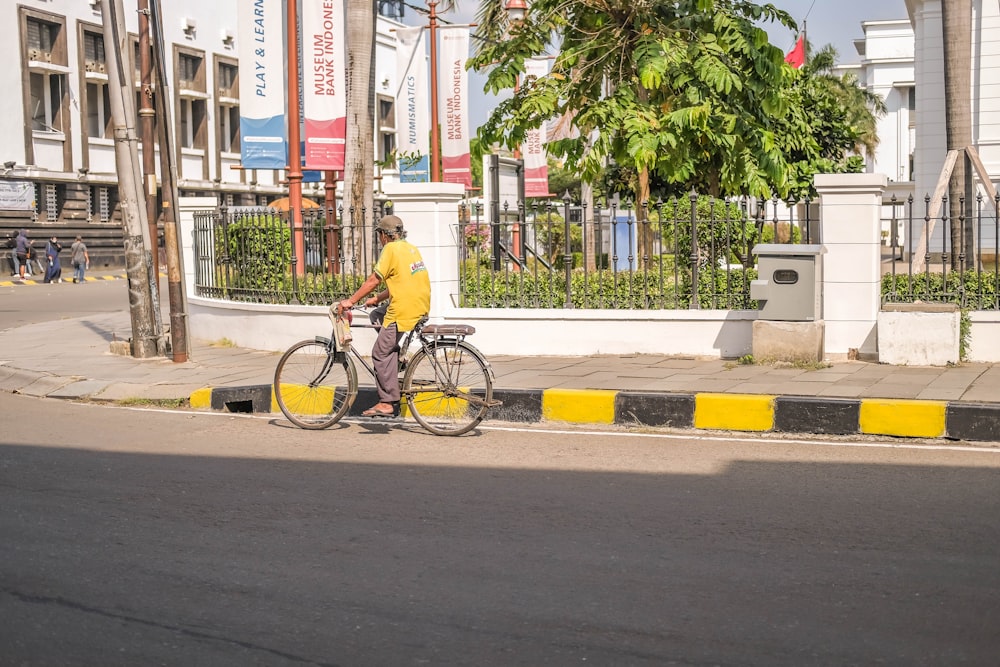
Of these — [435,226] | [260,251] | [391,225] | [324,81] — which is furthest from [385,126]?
[391,225]

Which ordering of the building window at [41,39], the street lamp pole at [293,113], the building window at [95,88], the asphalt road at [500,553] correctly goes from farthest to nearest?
the building window at [95,88]
the building window at [41,39]
the street lamp pole at [293,113]
the asphalt road at [500,553]

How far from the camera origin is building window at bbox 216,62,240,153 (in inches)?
1941

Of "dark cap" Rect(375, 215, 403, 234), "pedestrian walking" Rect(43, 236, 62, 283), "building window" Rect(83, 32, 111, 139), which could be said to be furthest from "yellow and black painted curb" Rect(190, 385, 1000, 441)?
"building window" Rect(83, 32, 111, 139)

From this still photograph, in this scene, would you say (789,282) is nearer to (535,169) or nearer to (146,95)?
(146,95)

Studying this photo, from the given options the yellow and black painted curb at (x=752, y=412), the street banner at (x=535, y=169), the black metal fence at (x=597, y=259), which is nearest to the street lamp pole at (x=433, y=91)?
the street banner at (x=535, y=169)

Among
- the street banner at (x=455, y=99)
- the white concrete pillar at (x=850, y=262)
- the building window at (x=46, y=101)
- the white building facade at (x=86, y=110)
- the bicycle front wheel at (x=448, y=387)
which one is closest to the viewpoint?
the bicycle front wheel at (x=448, y=387)

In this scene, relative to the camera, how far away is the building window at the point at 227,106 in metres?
49.3

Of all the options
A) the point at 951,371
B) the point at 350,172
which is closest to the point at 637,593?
the point at 951,371

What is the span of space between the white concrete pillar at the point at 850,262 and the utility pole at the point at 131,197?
743cm

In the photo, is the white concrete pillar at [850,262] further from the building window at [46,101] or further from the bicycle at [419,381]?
the building window at [46,101]

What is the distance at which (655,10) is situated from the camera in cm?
1495

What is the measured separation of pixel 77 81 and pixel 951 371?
119 feet

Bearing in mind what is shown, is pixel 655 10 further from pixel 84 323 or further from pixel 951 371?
pixel 84 323

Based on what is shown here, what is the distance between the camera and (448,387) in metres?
8.98
